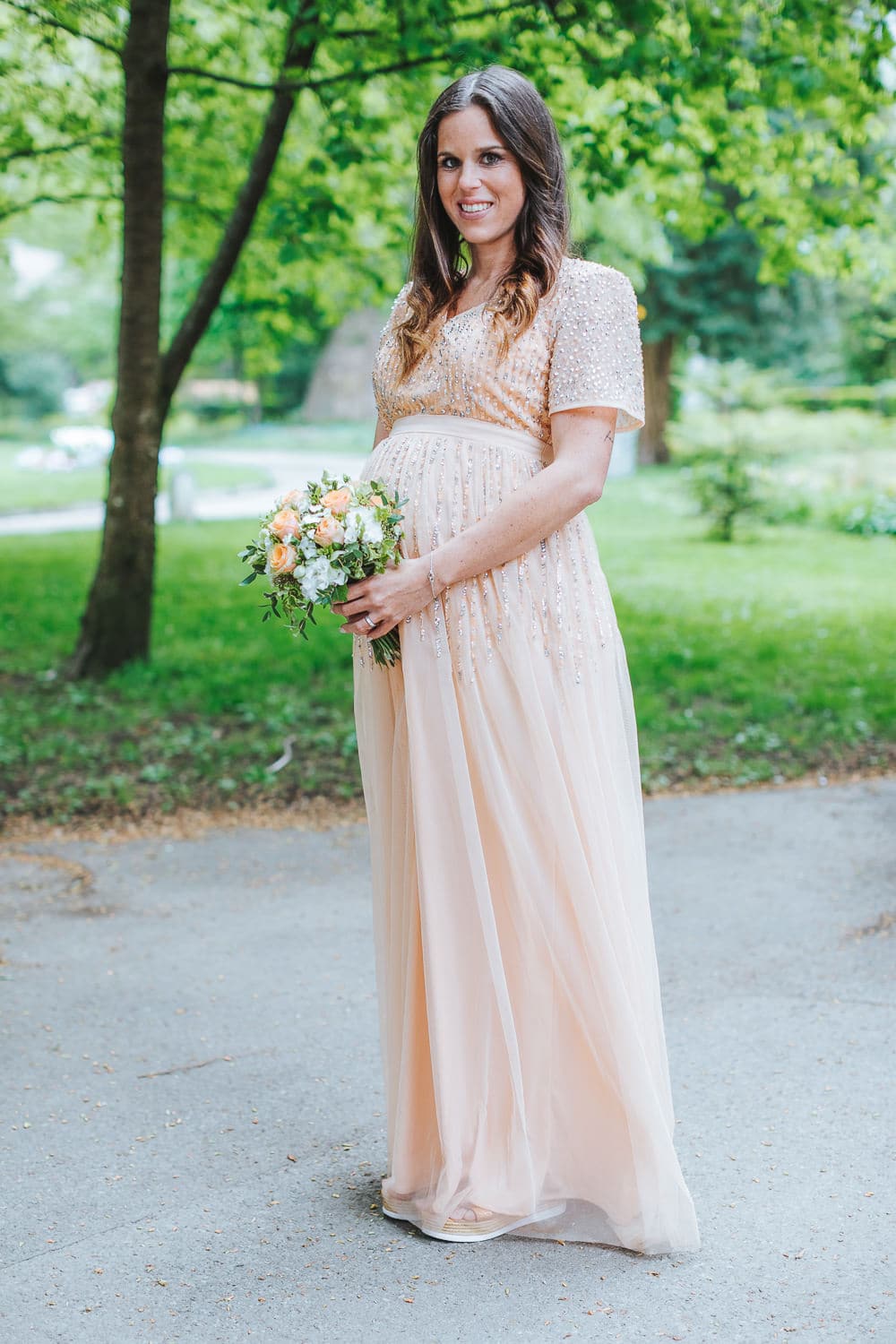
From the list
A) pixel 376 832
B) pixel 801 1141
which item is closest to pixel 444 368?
pixel 376 832

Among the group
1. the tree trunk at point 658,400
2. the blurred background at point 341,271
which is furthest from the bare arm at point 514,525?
the tree trunk at point 658,400

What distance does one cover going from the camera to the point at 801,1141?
11.6 feet

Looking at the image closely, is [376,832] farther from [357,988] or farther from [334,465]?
[334,465]

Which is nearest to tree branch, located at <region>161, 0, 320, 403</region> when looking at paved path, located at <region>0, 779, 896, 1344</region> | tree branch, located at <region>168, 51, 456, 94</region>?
tree branch, located at <region>168, 51, 456, 94</region>

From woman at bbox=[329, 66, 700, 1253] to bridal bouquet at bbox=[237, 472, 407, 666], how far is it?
0.30 ft

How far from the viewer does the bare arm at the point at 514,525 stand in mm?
2838

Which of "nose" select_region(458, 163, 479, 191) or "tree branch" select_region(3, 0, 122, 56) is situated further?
"tree branch" select_region(3, 0, 122, 56)

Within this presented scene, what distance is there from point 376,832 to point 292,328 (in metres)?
10.9

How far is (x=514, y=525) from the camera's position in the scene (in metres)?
2.85

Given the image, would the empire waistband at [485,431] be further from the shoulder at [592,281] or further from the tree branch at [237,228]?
the tree branch at [237,228]

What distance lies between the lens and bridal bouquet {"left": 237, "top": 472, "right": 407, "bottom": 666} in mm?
2736

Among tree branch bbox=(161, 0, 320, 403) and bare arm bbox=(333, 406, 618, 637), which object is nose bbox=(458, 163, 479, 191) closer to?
bare arm bbox=(333, 406, 618, 637)

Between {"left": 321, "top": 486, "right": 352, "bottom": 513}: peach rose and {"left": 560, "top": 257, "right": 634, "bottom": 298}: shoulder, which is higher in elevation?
{"left": 560, "top": 257, "right": 634, "bottom": 298}: shoulder

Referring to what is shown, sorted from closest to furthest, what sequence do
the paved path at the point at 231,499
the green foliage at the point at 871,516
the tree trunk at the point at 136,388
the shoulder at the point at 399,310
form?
the shoulder at the point at 399,310, the tree trunk at the point at 136,388, the green foliage at the point at 871,516, the paved path at the point at 231,499
